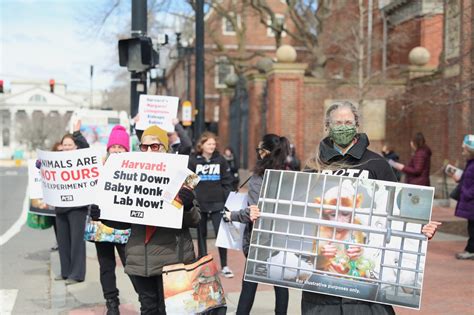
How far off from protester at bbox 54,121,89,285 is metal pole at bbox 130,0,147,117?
2067 mm

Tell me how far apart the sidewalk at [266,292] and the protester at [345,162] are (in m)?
3.08

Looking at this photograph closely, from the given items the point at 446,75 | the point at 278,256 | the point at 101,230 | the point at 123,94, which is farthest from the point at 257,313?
the point at 123,94

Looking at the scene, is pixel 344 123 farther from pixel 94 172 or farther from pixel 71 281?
pixel 71 281

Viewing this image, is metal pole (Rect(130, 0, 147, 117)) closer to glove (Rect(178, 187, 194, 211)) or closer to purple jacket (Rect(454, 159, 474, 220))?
purple jacket (Rect(454, 159, 474, 220))

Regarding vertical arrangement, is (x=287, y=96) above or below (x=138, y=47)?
below

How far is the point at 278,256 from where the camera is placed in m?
3.84

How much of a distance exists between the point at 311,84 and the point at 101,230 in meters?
17.5

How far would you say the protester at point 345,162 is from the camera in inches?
149

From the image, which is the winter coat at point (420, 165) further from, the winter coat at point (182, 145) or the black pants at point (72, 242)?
the black pants at point (72, 242)

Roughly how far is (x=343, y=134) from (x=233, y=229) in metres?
2.67

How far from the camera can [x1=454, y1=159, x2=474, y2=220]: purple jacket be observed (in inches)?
384

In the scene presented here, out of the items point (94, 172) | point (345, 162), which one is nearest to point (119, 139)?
point (94, 172)

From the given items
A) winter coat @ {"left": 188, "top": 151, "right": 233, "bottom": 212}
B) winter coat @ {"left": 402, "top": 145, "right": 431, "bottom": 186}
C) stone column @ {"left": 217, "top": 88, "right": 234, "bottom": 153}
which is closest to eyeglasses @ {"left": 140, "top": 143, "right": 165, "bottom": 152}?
winter coat @ {"left": 188, "top": 151, "right": 233, "bottom": 212}

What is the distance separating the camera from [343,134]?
12.8 ft
